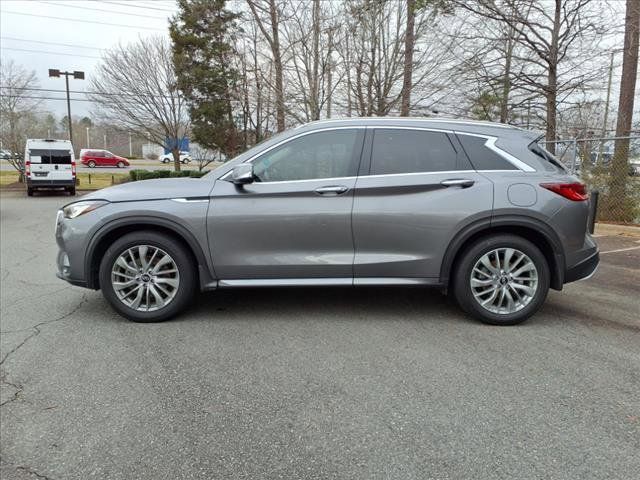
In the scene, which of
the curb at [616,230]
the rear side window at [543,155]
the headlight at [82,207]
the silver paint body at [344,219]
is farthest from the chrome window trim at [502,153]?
the curb at [616,230]

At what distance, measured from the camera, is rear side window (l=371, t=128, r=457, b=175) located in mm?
4215

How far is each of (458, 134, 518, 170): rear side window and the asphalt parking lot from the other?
1411mm

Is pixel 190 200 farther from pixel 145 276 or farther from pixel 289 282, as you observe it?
pixel 289 282

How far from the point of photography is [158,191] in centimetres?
425

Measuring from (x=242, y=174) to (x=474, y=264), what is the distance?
2153 millimetres

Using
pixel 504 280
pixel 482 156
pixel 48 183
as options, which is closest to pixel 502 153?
pixel 482 156

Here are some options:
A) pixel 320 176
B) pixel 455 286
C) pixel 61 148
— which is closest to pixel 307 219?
pixel 320 176

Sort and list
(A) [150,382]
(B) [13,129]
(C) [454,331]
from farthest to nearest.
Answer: (B) [13,129]
(C) [454,331]
(A) [150,382]

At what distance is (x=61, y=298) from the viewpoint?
5207 millimetres

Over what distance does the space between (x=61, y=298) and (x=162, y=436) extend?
10.9 ft

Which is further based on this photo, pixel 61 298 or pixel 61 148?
pixel 61 148

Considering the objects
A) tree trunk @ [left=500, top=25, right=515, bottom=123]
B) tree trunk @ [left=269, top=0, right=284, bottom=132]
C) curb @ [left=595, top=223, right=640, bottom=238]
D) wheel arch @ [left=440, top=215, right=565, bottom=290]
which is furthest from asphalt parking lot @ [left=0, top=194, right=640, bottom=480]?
tree trunk @ [left=269, top=0, right=284, bottom=132]

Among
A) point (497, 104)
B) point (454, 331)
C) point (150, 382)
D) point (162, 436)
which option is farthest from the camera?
point (497, 104)

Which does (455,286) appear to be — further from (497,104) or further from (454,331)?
(497,104)
